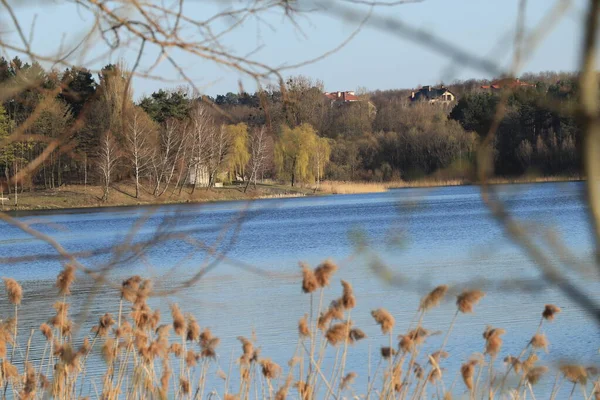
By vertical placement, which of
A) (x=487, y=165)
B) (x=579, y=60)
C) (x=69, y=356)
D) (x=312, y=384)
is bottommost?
(x=312, y=384)

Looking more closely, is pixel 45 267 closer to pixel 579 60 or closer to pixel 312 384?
pixel 312 384

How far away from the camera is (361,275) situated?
17328 millimetres

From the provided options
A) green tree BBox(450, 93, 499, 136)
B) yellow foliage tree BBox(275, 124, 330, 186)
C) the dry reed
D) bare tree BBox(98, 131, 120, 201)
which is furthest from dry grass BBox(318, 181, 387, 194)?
green tree BBox(450, 93, 499, 136)

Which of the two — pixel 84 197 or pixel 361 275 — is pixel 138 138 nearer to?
pixel 361 275

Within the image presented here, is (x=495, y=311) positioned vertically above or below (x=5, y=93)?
below

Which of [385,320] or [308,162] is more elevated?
[308,162]

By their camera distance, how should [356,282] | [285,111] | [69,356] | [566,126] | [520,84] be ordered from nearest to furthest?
[520,84] < [566,126] < [285,111] < [69,356] < [356,282]

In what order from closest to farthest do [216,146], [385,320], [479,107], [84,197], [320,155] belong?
1. [479,107]
2. [385,320]
3. [216,146]
4. [84,197]
5. [320,155]

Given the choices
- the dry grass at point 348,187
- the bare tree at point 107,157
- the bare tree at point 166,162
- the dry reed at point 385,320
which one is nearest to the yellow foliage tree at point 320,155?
the dry grass at point 348,187

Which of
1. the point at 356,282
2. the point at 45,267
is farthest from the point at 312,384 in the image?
the point at 45,267

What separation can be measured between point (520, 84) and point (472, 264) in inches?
710

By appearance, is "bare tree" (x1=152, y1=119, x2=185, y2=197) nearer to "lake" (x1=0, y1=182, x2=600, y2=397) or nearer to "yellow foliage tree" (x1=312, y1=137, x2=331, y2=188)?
"lake" (x1=0, y1=182, x2=600, y2=397)

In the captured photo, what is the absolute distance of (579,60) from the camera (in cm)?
85

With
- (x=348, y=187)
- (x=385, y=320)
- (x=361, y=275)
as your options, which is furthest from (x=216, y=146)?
(x=348, y=187)
